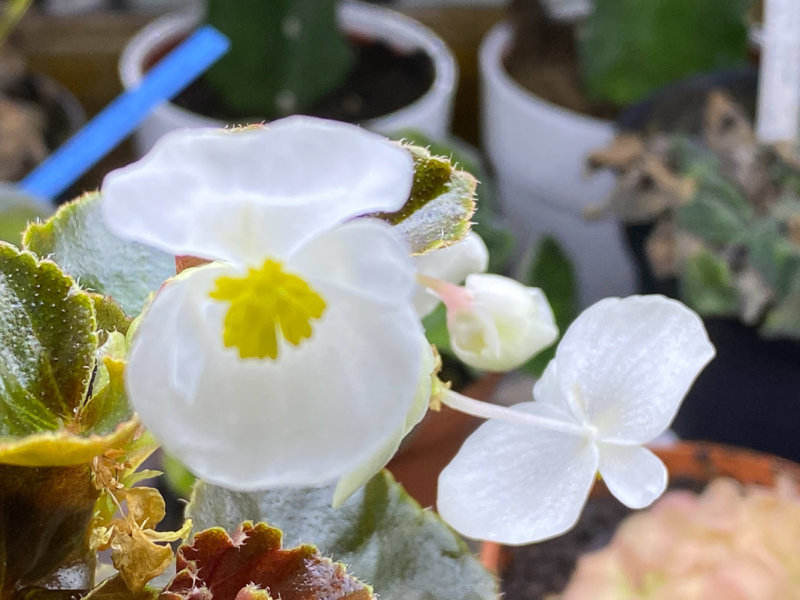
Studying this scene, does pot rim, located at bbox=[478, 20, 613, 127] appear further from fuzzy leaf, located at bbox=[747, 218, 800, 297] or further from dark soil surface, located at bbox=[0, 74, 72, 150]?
dark soil surface, located at bbox=[0, 74, 72, 150]

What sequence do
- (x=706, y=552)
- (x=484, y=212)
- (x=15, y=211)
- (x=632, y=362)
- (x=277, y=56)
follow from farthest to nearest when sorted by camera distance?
(x=277, y=56)
(x=484, y=212)
(x=15, y=211)
(x=706, y=552)
(x=632, y=362)

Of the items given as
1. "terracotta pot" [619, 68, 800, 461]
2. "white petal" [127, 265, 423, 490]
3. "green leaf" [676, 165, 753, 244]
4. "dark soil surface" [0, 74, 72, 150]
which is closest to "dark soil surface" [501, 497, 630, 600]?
"terracotta pot" [619, 68, 800, 461]

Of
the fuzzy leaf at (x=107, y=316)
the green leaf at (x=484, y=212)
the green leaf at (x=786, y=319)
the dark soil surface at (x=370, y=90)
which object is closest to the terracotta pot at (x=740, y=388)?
the green leaf at (x=786, y=319)

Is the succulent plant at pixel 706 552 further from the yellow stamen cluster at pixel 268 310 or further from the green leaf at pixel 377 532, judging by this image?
the yellow stamen cluster at pixel 268 310

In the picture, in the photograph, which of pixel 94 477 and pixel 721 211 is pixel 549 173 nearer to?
pixel 721 211

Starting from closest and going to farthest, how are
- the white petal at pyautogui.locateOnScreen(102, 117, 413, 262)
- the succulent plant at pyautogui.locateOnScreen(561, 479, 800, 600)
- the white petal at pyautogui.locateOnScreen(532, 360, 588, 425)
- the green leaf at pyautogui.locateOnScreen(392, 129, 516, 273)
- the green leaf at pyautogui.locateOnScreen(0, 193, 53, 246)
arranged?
the white petal at pyautogui.locateOnScreen(102, 117, 413, 262)
the white petal at pyautogui.locateOnScreen(532, 360, 588, 425)
the succulent plant at pyautogui.locateOnScreen(561, 479, 800, 600)
the green leaf at pyautogui.locateOnScreen(0, 193, 53, 246)
the green leaf at pyautogui.locateOnScreen(392, 129, 516, 273)

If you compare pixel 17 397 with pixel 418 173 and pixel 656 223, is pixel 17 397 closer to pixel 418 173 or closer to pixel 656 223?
pixel 418 173

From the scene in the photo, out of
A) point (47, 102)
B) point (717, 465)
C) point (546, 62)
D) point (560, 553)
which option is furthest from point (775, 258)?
point (47, 102)
